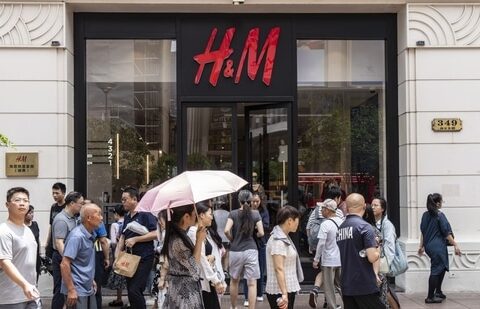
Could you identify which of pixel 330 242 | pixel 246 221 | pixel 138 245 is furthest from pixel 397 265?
pixel 138 245

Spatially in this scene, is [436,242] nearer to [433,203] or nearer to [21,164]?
[433,203]

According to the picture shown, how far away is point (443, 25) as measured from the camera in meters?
11.8

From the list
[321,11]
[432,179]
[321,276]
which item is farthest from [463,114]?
[321,276]

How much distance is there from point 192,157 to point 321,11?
3.65 meters

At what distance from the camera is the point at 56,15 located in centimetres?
1159

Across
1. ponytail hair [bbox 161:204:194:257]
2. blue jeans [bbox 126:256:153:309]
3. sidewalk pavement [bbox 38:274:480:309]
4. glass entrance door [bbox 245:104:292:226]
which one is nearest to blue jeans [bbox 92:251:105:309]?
blue jeans [bbox 126:256:153:309]

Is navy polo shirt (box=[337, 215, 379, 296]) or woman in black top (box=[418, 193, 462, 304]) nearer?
navy polo shirt (box=[337, 215, 379, 296])

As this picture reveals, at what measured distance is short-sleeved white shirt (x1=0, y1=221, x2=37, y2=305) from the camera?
225 inches

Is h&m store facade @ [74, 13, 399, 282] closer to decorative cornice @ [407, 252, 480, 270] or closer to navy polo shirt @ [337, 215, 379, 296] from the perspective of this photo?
decorative cornice @ [407, 252, 480, 270]

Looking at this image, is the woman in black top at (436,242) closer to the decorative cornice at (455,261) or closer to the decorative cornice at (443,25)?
the decorative cornice at (455,261)

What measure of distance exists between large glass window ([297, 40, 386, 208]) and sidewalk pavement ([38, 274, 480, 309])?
7.37ft

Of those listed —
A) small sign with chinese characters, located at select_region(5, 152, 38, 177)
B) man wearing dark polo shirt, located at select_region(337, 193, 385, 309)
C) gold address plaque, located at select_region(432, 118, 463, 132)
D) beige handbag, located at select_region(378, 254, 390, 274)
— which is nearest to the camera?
man wearing dark polo shirt, located at select_region(337, 193, 385, 309)

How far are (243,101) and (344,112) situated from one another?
6.74 ft

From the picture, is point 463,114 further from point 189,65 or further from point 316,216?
point 189,65
